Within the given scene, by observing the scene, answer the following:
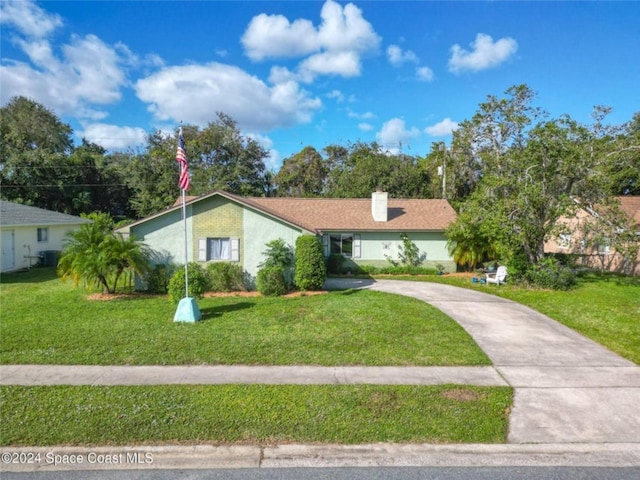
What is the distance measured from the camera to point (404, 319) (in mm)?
10781

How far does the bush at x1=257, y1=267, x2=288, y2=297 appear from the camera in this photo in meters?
14.3

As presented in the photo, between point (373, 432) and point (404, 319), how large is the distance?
5827 mm

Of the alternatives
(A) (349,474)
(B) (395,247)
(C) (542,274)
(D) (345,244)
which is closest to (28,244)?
(D) (345,244)

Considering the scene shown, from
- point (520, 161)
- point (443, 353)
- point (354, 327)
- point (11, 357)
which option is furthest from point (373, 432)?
point (520, 161)

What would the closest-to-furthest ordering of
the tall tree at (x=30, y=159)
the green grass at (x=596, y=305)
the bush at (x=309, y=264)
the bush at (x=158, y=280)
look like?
the green grass at (x=596, y=305) < the bush at (x=158, y=280) < the bush at (x=309, y=264) < the tall tree at (x=30, y=159)

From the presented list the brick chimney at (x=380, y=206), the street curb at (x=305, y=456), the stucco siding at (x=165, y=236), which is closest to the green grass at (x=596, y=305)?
the brick chimney at (x=380, y=206)

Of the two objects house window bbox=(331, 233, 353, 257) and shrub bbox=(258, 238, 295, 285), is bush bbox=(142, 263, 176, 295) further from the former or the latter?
house window bbox=(331, 233, 353, 257)

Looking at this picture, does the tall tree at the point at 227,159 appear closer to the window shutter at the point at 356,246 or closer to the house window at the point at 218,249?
the window shutter at the point at 356,246

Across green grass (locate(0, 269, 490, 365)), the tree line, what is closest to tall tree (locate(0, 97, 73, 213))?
the tree line

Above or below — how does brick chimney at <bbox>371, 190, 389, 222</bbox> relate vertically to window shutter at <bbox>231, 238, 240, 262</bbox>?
above

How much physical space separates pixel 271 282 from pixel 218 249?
279cm

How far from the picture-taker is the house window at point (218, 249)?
599 inches

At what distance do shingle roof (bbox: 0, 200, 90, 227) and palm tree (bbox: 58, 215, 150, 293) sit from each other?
30.2 ft

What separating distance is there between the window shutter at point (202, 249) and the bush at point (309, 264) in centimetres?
368
